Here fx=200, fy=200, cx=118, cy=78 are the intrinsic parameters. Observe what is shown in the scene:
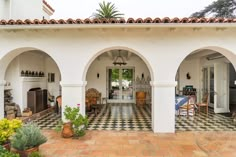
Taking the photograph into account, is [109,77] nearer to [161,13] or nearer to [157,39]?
[157,39]

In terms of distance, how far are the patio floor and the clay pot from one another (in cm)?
15

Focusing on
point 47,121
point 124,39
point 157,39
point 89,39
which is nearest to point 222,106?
point 157,39

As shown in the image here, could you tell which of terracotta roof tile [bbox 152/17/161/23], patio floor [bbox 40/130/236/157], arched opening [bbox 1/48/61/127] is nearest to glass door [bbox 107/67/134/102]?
arched opening [bbox 1/48/61/127]

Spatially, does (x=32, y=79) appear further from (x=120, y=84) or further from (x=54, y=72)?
(x=120, y=84)

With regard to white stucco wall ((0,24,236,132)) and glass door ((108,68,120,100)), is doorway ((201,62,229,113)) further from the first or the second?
glass door ((108,68,120,100))

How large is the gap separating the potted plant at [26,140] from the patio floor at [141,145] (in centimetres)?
41

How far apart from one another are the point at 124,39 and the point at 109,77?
8035mm

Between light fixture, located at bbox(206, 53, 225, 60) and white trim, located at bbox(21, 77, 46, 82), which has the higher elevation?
light fixture, located at bbox(206, 53, 225, 60)

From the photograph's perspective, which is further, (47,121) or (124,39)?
(47,121)

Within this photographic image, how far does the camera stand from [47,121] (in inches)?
310

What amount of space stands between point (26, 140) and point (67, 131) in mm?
1628

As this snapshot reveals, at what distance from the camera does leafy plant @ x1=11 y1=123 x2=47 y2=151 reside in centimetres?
418

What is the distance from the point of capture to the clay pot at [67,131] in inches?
225

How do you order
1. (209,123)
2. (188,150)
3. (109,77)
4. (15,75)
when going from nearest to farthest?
(188,150), (209,123), (15,75), (109,77)
